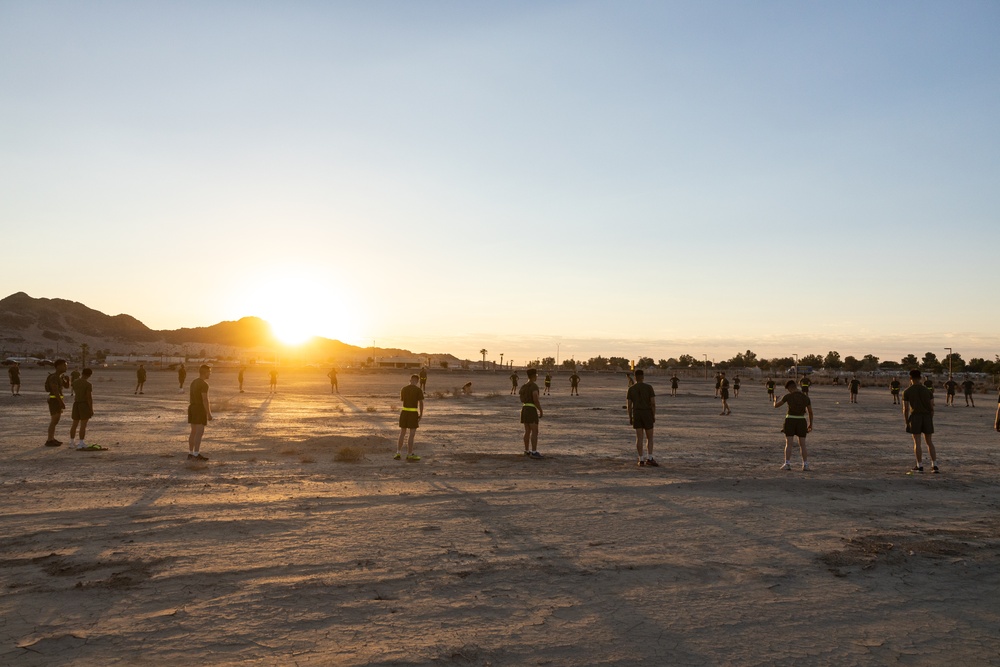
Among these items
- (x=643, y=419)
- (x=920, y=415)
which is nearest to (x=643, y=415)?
(x=643, y=419)

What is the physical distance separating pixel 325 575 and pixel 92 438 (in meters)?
12.7

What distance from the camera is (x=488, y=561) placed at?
6.47 metres

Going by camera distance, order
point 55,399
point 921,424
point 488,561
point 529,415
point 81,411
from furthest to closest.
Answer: point 55,399 → point 529,415 → point 81,411 → point 921,424 → point 488,561

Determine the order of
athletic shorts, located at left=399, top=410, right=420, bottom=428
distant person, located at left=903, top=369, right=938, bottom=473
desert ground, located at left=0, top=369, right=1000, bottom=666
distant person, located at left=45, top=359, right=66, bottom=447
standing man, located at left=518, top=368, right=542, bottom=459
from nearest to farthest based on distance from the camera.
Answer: desert ground, located at left=0, top=369, right=1000, bottom=666, distant person, located at left=903, top=369, right=938, bottom=473, athletic shorts, located at left=399, top=410, right=420, bottom=428, standing man, located at left=518, top=368, right=542, bottom=459, distant person, located at left=45, top=359, right=66, bottom=447

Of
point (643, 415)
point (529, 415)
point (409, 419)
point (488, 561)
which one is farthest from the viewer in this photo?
point (529, 415)

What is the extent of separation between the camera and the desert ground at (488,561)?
15.2 ft

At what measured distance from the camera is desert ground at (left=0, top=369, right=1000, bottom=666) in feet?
15.2

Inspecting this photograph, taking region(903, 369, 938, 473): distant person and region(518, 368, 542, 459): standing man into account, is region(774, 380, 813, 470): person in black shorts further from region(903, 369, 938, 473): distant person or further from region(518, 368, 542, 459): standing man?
region(518, 368, 542, 459): standing man

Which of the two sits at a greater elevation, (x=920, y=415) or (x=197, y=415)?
(x=920, y=415)

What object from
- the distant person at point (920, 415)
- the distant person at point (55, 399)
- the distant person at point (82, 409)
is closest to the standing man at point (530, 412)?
the distant person at point (920, 415)

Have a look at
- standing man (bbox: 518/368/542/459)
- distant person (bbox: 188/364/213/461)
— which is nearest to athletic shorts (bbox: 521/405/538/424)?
standing man (bbox: 518/368/542/459)

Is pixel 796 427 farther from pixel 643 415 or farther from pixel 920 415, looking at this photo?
pixel 643 415

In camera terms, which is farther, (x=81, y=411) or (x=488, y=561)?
(x=81, y=411)

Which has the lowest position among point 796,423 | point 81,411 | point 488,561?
point 488,561
